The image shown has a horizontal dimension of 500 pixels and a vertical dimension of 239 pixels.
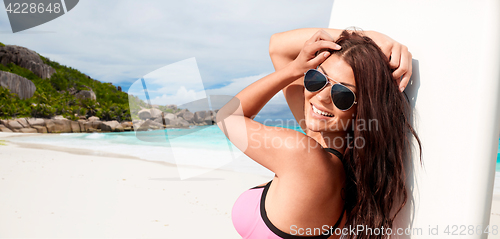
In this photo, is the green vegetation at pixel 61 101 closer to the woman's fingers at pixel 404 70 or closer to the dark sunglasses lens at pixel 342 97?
the dark sunglasses lens at pixel 342 97

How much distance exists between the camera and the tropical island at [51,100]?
2166 cm

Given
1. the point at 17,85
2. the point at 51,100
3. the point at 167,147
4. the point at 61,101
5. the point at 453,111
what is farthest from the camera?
the point at 61,101

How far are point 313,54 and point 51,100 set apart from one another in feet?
114

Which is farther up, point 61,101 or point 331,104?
point 331,104

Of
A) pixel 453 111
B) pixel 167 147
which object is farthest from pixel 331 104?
pixel 167 147

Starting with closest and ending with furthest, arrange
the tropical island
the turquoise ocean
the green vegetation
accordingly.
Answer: the turquoise ocean, the tropical island, the green vegetation

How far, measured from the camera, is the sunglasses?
113 cm

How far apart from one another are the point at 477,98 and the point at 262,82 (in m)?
0.88

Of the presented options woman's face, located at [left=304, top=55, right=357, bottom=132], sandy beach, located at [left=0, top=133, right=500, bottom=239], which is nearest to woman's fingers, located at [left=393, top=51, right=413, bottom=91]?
woman's face, located at [left=304, top=55, right=357, bottom=132]

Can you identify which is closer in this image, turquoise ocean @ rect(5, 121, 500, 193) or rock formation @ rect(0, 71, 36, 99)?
turquoise ocean @ rect(5, 121, 500, 193)

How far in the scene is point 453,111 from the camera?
3.25 feet

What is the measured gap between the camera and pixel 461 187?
95cm

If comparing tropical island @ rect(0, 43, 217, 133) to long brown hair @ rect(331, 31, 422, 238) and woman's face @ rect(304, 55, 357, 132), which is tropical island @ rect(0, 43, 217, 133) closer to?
woman's face @ rect(304, 55, 357, 132)

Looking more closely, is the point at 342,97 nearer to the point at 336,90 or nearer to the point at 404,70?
the point at 336,90
